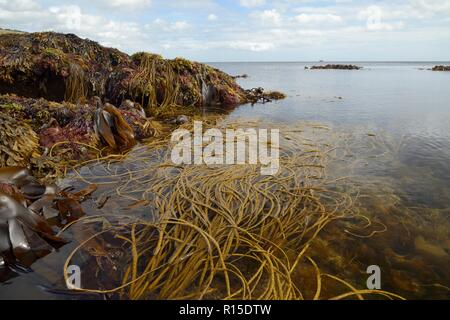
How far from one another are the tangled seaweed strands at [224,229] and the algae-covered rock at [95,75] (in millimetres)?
5453

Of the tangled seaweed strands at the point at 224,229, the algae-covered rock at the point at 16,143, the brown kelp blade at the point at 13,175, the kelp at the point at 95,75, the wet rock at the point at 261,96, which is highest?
the kelp at the point at 95,75

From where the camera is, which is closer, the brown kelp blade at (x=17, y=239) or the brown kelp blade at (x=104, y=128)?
the brown kelp blade at (x=17, y=239)

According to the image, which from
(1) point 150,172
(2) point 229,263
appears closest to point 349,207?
(2) point 229,263

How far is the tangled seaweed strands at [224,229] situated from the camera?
2131mm

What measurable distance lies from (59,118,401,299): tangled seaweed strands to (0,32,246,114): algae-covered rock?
545 cm

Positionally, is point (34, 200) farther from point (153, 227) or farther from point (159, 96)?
point (159, 96)

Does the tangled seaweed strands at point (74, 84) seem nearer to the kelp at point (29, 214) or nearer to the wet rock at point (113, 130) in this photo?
the wet rock at point (113, 130)

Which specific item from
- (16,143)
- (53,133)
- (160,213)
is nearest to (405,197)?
(160,213)

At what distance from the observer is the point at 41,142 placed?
4695 mm

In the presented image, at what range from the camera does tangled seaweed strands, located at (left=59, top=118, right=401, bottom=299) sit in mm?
2131

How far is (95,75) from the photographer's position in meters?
9.65

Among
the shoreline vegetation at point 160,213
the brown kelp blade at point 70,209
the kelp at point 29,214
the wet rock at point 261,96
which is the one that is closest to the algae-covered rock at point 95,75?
the wet rock at point 261,96

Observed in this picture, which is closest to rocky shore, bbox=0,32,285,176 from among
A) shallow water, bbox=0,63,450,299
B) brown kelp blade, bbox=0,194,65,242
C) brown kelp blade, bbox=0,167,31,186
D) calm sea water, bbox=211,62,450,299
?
brown kelp blade, bbox=0,167,31,186

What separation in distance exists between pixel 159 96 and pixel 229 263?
8397mm
